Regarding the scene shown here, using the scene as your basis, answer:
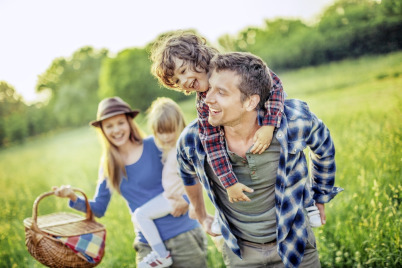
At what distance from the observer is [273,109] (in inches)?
77.2

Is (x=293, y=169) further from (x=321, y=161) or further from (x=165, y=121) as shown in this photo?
(x=165, y=121)

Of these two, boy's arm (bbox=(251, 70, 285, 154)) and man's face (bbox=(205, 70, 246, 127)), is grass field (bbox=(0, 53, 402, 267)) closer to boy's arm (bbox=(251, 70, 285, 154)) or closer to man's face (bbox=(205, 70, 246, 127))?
boy's arm (bbox=(251, 70, 285, 154))

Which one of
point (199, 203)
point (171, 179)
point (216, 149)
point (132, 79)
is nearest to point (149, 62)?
point (132, 79)

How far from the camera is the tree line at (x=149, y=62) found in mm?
5578

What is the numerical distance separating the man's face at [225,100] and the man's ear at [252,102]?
0.05 m

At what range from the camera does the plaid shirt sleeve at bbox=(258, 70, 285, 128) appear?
6.32 ft

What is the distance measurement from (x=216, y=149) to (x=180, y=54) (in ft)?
2.63

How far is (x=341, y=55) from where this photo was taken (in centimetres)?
669

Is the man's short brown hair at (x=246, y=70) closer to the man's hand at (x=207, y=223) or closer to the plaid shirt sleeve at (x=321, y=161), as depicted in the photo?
the plaid shirt sleeve at (x=321, y=161)

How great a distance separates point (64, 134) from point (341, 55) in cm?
2027

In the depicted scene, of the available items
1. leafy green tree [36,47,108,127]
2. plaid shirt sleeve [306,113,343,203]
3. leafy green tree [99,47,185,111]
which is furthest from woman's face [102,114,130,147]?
leafy green tree [36,47,108,127]

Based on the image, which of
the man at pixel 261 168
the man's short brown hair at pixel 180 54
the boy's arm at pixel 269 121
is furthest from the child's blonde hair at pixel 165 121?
the boy's arm at pixel 269 121

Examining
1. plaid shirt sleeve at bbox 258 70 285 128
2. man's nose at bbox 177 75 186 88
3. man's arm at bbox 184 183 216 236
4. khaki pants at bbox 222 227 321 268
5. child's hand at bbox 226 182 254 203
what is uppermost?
man's nose at bbox 177 75 186 88

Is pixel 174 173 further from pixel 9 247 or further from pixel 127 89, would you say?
pixel 127 89
